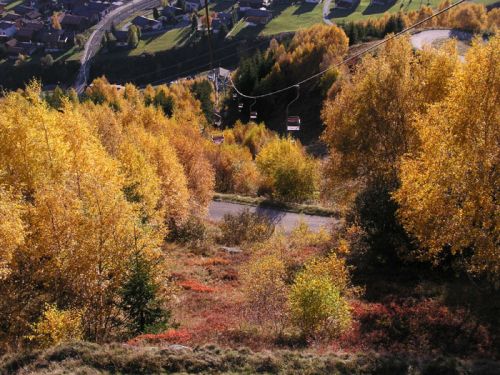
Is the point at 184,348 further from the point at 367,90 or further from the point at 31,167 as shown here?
the point at 367,90

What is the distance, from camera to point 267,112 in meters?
88.7

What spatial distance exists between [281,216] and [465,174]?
2590 centimetres

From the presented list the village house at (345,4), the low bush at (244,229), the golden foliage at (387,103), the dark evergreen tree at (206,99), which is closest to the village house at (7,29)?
the dark evergreen tree at (206,99)

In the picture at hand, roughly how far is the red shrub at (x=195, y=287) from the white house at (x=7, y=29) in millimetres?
180171

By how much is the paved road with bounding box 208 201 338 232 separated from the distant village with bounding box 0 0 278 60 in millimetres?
122671

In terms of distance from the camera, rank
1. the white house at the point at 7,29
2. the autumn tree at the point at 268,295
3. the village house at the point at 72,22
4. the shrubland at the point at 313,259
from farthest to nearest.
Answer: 1. the village house at the point at 72,22
2. the white house at the point at 7,29
3. the autumn tree at the point at 268,295
4. the shrubland at the point at 313,259

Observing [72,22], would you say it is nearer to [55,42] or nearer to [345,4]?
[55,42]

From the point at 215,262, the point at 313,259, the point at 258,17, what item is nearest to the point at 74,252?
the point at 313,259

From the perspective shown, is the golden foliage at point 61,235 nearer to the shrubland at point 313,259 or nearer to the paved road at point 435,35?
the shrubland at point 313,259

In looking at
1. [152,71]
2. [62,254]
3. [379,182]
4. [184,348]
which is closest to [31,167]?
[62,254]

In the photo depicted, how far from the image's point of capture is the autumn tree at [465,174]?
15836 mm

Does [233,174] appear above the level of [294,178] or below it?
below

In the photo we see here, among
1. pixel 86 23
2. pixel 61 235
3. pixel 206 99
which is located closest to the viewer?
pixel 61 235

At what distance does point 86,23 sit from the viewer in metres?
184
